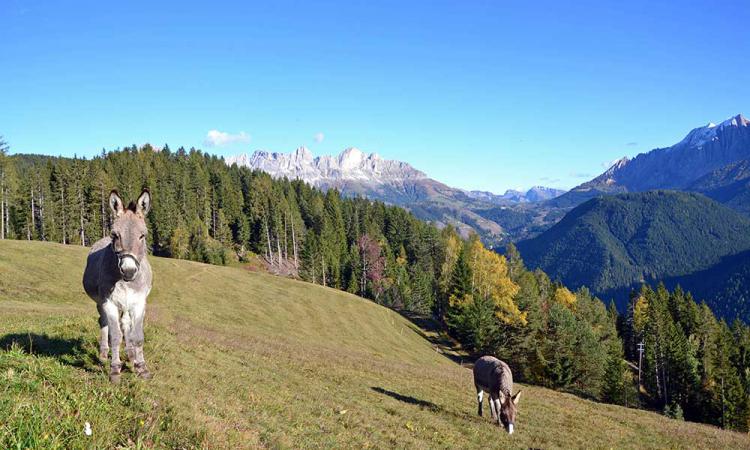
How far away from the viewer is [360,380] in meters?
24.7

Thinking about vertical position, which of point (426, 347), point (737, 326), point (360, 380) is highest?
point (360, 380)

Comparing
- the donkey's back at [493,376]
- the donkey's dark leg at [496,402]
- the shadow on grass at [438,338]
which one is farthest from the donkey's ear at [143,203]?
the shadow on grass at [438,338]

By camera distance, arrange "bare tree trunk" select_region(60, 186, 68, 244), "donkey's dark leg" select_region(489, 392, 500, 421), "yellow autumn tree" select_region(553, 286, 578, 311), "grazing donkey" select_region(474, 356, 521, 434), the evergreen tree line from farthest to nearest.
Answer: "yellow autumn tree" select_region(553, 286, 578, 311) → "bare tree trunk" select_region(60, 186, 68, 244) → the evergreen tree line → "donkey's dark leg" select_region(489, 392, 500, 421) → "grazing donkey" select_region(474, 356, 521, 434)

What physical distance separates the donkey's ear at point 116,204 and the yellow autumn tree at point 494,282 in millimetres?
70206

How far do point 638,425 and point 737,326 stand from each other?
97182 mm

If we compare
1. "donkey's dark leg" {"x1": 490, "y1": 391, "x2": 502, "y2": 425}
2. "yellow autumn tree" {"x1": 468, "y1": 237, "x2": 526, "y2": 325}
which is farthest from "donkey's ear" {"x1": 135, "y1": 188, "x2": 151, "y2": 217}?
"yellow autumn tree" {"x1": 468, "y1": 237, "x2": 526, "y2": 325}

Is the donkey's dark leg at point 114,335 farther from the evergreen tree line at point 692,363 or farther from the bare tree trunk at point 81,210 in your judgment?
the bare tree trunk at point 81,210

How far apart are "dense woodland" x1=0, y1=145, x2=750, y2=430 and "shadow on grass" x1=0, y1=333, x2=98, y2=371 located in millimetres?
65822

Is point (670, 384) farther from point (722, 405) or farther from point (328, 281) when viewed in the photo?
point (328, 281)

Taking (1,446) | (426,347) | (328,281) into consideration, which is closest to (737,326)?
(426,347)

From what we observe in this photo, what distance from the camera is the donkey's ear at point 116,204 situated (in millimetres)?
8227

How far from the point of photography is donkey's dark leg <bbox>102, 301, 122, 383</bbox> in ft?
29.7

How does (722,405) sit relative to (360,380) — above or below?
below

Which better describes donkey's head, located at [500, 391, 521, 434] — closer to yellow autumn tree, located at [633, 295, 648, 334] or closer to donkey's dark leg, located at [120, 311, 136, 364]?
donkey's dark leg, located at [120, 311, 136, 364]
